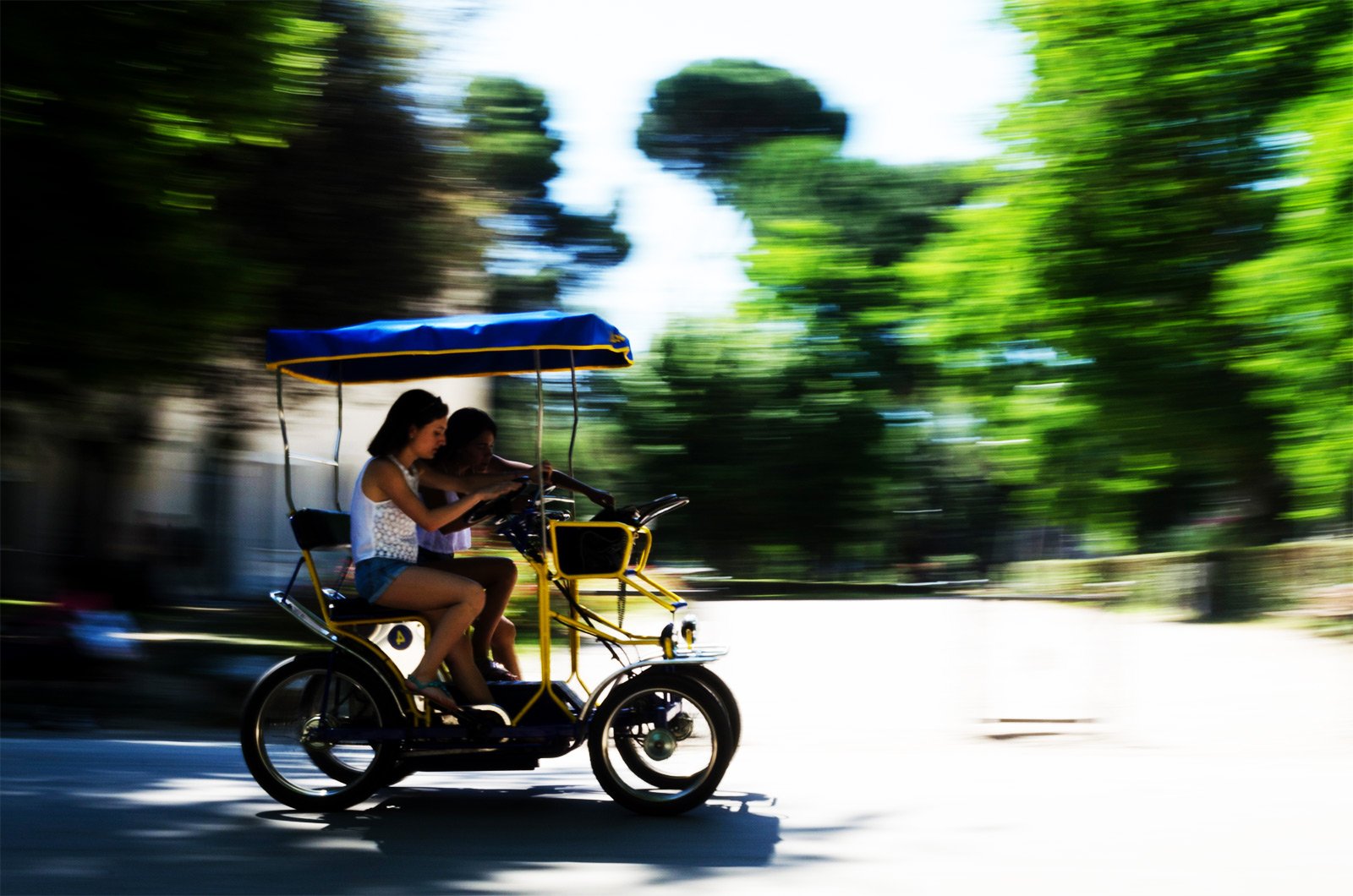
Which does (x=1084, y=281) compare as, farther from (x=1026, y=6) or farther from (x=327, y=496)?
(x=327, y=496)

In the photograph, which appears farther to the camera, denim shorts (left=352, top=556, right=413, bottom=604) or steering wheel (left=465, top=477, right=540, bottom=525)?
steering wheel (left=465, top=477, right=540, bottom=525)

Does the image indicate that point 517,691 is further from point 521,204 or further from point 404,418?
point 521,204

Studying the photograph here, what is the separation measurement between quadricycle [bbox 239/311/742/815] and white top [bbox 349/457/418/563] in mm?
243

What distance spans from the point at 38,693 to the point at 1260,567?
15.6 metres

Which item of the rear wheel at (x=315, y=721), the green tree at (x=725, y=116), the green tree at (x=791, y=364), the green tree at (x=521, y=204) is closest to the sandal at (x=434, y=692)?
the rear wheel at (x=315, y=721)

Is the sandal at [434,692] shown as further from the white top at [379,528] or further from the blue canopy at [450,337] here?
the blue canopy at [450,337]

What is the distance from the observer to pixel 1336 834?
220 inches

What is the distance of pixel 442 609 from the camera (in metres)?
6.00

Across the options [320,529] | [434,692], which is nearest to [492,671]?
[434,692]

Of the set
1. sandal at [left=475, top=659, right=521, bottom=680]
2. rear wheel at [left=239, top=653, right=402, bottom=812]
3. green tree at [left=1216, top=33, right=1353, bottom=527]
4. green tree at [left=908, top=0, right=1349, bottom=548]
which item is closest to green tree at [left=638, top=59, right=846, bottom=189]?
green tree at [left=908, top=0, right=1349, bottom=548]

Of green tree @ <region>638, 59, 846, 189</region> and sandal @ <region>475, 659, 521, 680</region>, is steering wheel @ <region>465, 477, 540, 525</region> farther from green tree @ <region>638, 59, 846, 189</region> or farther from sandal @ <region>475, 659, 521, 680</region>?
green tree @ <region>638, 59, 846, 189</region>

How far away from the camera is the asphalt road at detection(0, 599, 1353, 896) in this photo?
497 cm

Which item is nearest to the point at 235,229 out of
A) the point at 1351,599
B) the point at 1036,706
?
the point at 1036,706

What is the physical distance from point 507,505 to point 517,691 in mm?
853
